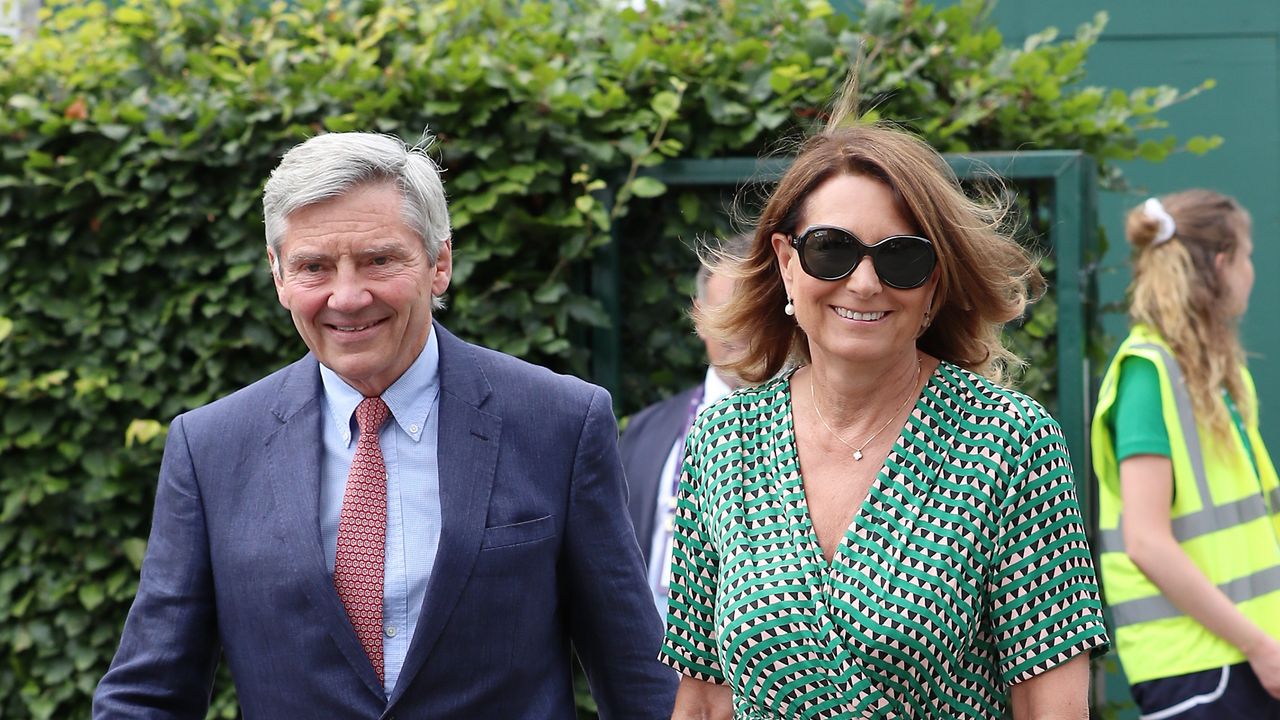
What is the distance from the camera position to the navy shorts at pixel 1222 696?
160 inches

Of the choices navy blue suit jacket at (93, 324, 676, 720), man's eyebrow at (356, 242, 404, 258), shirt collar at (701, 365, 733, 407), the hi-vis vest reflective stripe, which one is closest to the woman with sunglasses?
navy blue suit jacket at (93, 324, 676, 720)

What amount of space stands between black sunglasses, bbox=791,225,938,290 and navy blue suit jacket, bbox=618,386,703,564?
76.6 inches

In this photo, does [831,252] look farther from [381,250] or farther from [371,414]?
[371,414]

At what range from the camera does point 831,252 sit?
238cm

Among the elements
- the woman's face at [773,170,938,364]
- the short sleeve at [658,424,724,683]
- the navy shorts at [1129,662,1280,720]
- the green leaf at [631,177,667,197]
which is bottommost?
the navy shorts at [1129,662,1280,720]

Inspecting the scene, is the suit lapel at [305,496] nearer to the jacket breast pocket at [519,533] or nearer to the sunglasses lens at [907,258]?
Answer: the jacket breast pocket at [519,533]

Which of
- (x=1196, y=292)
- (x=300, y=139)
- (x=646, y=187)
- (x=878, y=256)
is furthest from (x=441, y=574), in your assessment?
(x=1196, y=292)

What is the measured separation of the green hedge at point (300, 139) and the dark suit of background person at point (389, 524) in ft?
5.61

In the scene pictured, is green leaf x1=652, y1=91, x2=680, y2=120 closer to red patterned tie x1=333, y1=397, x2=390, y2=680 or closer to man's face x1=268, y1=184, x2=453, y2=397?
man's face x1=268, y1=184, x2=453, y2=397

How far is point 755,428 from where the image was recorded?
8.55 ft

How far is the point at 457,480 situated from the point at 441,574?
0.61 ft

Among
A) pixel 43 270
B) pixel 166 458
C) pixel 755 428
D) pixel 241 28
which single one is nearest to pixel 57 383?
pixel 43 270

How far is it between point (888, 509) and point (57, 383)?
3.20 m

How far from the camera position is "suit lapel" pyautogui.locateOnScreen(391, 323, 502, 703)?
8.39ft
